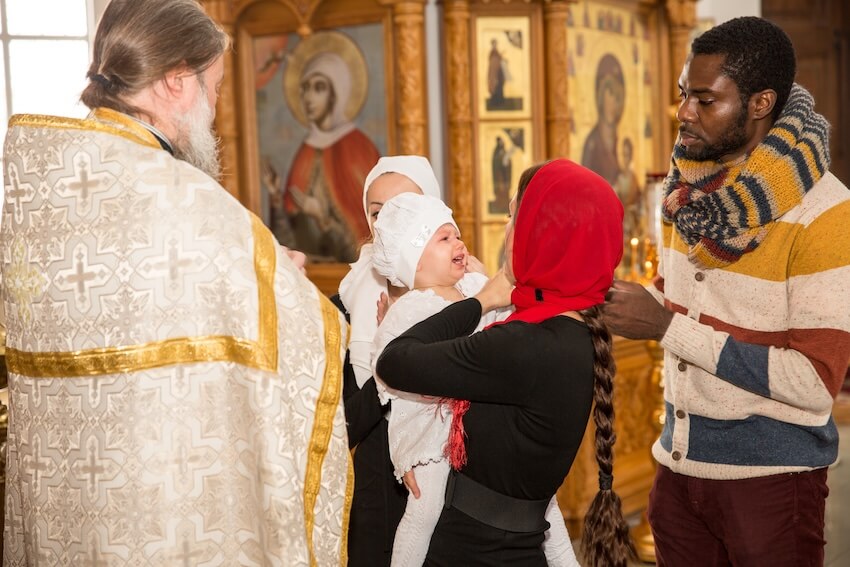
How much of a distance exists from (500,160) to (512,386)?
4088 millimetres

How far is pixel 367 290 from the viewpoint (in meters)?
2.71

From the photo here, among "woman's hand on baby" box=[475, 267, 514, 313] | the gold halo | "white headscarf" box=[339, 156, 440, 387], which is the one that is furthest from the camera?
the gold halo

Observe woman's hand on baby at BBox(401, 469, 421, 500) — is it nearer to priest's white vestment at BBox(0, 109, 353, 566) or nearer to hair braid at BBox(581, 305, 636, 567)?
priest's white vestment at BBox(0, 109, 353, 566)

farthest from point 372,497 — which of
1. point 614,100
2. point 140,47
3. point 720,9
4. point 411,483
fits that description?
point 720,9

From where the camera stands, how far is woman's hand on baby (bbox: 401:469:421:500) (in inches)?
88.0

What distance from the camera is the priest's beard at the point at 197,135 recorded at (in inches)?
83.3

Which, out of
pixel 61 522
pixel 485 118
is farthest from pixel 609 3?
pixel 61 522

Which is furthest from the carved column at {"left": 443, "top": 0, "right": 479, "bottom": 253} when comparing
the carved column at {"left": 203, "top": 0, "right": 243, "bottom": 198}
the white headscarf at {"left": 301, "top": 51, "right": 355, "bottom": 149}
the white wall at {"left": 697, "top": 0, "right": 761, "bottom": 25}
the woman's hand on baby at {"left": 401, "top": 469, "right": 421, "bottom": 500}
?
the white wall at {"left": 697, "top": 0, "right": 761, "bottom": 25}

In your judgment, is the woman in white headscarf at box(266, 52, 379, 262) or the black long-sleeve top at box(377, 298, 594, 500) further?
the woman in white headscarf at box(266, 52, 379, 262)

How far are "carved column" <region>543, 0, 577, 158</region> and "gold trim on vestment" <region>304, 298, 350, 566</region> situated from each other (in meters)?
4.09

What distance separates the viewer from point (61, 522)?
2.03 meters

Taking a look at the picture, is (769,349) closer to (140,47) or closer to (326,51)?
(140,47)

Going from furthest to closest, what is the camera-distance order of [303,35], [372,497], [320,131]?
[320,131]
[303,35]
[372,497]

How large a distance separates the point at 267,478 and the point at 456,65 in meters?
4.18
